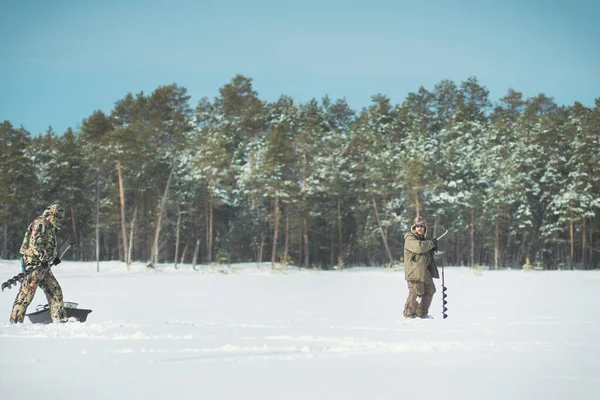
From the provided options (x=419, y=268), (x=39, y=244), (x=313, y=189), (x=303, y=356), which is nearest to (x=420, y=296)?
(x=419, y=268)

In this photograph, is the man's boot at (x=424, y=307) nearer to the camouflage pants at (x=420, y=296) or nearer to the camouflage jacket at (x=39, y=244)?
the camouflage pants at (x=420, y=296)

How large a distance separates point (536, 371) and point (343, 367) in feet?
6.43

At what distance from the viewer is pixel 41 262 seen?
370 inches

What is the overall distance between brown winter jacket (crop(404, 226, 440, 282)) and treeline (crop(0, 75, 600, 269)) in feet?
101

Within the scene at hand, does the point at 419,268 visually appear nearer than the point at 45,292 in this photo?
No

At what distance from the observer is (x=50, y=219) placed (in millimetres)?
9695

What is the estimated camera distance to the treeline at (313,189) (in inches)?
1722

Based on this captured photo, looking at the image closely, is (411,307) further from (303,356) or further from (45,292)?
(45,292)

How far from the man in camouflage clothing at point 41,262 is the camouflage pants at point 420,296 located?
566 cm

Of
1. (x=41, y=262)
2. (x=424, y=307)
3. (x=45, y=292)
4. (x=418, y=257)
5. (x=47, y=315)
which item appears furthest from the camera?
(x=424, y=307)

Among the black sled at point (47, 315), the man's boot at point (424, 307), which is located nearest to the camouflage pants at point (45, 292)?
the black sled at point (47, 315)

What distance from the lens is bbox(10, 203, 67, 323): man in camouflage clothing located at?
30.9 ft

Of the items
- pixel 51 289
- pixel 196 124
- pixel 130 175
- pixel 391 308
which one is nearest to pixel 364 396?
pixel 51 289

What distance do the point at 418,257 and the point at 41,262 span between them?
6.01 meters
